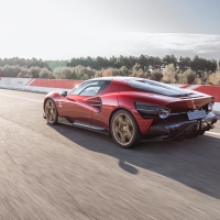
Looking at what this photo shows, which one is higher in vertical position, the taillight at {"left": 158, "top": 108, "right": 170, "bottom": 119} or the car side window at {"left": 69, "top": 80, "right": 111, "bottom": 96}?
the car side window at {"left": 69, "top": 80, "right": 111, "bottom": 96}

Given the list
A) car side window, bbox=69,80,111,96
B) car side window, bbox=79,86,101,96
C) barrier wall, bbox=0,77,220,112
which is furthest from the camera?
barrier wall, bbox=0,77,220,112

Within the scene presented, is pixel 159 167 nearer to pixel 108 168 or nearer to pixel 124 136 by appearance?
pixel 108 168

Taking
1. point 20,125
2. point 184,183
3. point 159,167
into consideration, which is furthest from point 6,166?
point 20,125

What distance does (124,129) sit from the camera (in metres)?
4.72

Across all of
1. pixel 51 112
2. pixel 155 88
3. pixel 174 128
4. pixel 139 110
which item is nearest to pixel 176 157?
pixel 174 128

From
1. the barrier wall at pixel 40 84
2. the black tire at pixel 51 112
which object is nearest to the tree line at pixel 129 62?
the barrier wall at pixel 40 84

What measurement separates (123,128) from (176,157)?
997 mm

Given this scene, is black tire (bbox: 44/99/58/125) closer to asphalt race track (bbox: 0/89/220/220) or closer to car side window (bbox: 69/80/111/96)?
car side window (bbox: 69/80/111/96)

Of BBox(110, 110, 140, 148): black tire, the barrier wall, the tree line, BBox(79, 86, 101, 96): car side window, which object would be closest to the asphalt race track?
BBox(110, 110, 140, 148): black tire

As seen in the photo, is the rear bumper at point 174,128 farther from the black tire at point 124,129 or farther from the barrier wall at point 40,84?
the barrier wall at point 40,84

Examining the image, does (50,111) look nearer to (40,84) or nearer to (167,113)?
(167,113)

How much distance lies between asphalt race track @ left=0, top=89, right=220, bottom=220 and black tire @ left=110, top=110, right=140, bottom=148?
6.3 inches

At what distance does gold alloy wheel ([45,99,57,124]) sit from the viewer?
21.9ft

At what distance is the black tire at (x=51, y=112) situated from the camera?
662 cm
